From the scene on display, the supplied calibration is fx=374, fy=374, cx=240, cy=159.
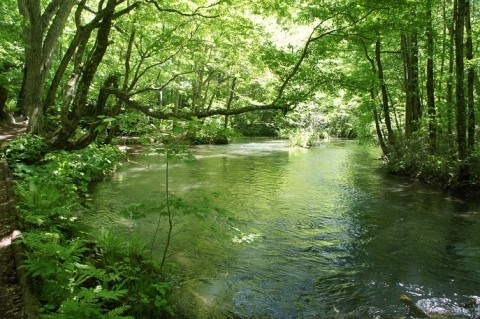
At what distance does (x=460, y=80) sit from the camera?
11.4 meters

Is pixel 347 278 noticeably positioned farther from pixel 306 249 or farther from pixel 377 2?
pixel 377 2

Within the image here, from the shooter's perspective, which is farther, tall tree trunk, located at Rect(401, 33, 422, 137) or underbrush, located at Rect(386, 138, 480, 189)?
tall tree trunk, located at Rect(401, 33, 422, 137)

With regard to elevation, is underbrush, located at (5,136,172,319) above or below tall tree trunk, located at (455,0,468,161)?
below

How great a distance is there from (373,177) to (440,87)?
229 inches

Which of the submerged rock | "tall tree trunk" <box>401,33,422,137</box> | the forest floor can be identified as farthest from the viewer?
"tall tree trunk" <box>401,33,422,137</box>

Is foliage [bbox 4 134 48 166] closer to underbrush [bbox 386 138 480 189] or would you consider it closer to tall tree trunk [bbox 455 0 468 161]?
tall tree trunk [bbox 455 0 468 161]

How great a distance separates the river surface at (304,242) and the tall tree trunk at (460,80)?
173cm

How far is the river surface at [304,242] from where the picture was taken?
5.35m

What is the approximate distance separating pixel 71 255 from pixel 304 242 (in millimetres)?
5059

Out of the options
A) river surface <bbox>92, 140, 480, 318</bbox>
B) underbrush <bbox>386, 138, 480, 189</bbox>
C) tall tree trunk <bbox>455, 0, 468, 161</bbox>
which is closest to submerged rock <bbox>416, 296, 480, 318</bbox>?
river surface <bbox>92, 140, 480, 318</bbox>

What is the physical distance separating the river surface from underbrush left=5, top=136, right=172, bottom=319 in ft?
2.05

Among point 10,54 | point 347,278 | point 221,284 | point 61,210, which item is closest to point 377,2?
point 347,278

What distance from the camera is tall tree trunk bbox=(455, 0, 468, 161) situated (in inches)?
437

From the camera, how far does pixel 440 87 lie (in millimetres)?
17594
